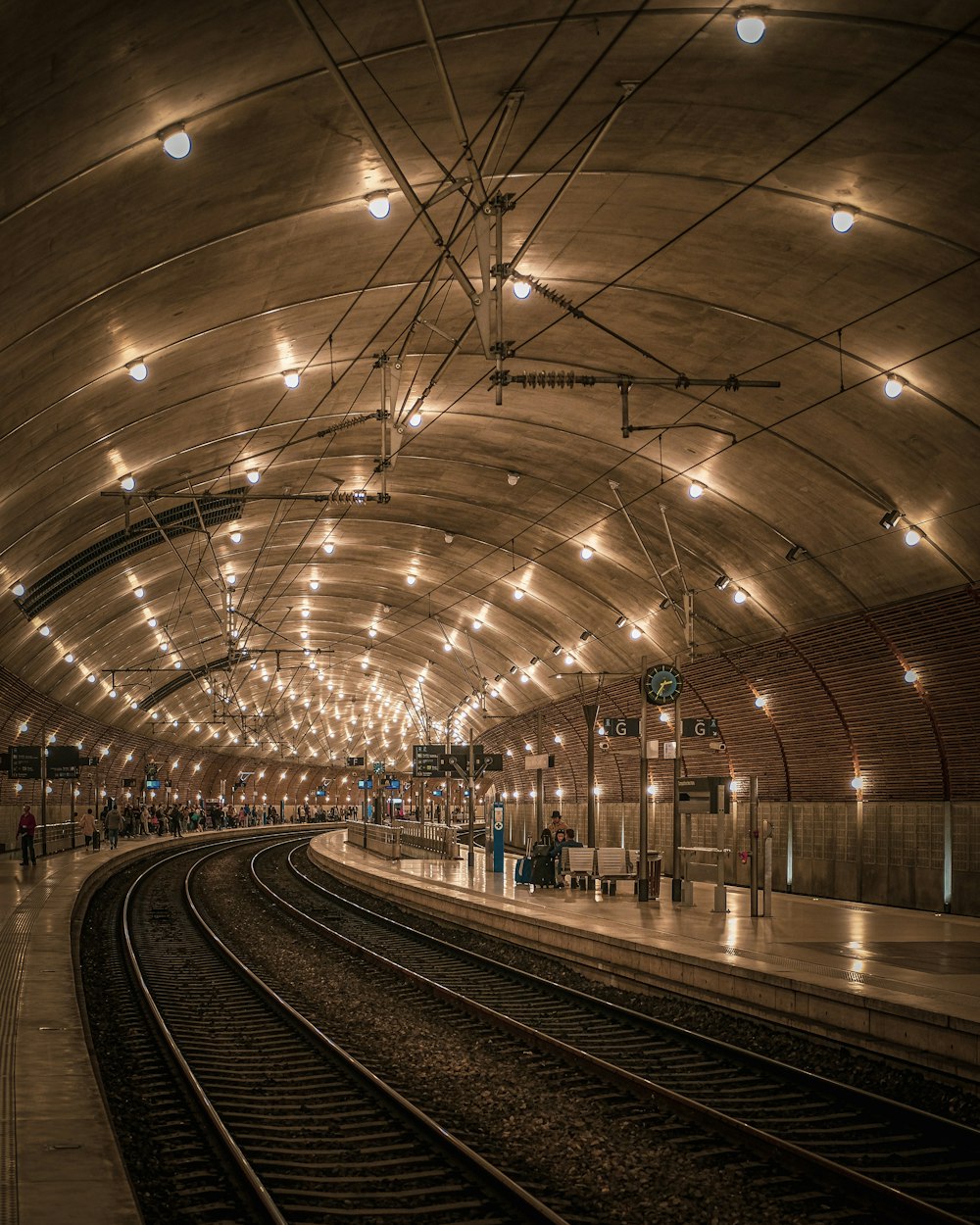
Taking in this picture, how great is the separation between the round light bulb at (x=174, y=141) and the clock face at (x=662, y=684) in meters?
13.8

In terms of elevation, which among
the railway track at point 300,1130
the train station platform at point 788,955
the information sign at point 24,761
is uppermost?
the information sign at point 24,761

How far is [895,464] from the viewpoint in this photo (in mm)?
21281

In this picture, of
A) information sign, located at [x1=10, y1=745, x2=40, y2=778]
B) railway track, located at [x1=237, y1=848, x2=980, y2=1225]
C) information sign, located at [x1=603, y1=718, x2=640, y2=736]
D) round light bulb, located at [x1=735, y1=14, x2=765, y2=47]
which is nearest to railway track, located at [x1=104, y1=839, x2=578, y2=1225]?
railway track, located at [x1=237, y1=848, x2=980, y2=1225]

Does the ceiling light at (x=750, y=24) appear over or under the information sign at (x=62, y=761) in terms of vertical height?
over

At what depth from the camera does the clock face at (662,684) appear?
23.8m

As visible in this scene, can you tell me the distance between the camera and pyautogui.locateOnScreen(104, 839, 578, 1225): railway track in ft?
26.2

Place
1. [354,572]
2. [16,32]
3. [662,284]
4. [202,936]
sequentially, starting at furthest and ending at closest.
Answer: [354,572], [202,936], [662,284], [16,32]

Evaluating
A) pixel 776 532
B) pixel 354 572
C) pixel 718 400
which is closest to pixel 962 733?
pixel 776 532

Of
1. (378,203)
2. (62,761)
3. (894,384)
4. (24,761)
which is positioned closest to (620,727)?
(894,384)

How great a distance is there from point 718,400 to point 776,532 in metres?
4.37

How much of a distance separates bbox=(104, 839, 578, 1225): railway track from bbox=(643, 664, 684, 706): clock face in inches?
366

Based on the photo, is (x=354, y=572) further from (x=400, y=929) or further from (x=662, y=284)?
(x=662, y=284)

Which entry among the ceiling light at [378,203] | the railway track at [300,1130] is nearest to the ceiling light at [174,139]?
the ceiling light at [378,203]

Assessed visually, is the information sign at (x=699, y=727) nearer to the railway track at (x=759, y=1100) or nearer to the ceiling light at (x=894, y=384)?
the ceiling light at (x=894, y=384)
